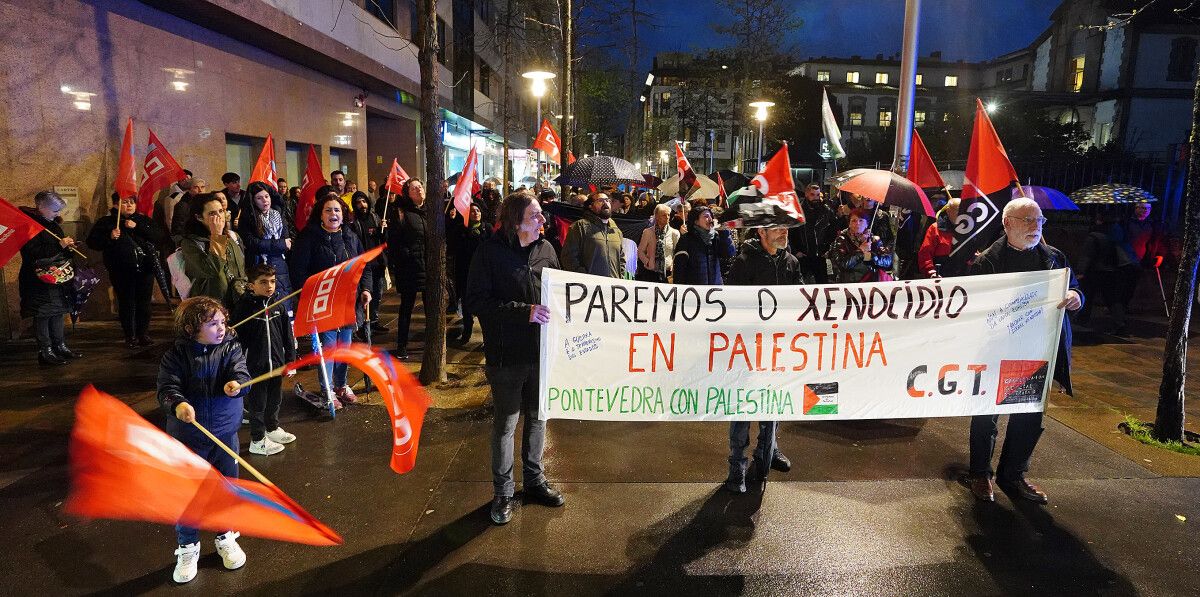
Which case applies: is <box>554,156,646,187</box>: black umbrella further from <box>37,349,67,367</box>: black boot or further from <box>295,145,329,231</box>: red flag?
<box>37,349,67,367</box>: black boot

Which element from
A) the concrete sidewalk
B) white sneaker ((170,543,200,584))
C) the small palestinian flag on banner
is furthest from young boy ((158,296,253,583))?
the small palestinian flag on banner

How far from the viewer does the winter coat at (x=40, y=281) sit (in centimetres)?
753

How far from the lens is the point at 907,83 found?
339 inches

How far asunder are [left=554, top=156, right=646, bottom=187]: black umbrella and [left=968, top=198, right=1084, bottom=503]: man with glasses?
7.29 meters

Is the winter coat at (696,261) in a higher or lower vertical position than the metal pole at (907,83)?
lower

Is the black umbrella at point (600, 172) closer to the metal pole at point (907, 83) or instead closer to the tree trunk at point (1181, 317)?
the metal pole at point (907, 83)

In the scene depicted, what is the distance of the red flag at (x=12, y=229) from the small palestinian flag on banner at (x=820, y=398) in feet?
23.3

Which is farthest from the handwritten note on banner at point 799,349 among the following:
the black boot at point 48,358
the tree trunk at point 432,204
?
the black boot at point 48,358

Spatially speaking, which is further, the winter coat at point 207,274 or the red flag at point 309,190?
the red flag at point 309,190

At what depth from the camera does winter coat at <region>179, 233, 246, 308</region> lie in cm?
528

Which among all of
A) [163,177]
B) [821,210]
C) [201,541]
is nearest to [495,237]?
[201,541]

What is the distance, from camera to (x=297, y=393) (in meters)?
6.34

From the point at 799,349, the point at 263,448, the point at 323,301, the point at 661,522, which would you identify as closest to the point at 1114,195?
the point at 799,349

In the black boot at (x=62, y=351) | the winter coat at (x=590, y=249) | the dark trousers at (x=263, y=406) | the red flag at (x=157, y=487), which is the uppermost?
the winter coat at (x=590, y=249)
